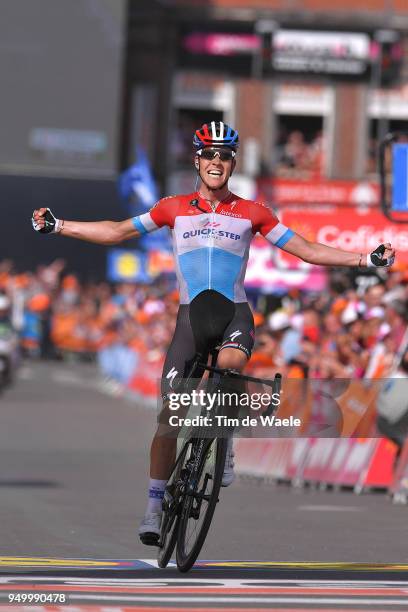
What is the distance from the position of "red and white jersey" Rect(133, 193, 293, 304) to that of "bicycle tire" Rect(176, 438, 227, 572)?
2.53 ft

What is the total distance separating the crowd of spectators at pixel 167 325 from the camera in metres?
18.0

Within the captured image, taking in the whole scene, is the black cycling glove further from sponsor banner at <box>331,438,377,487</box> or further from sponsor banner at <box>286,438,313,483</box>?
sponsor banner at <box>286,438,313,483</box>

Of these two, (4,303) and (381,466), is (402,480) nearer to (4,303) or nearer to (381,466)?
(381,466)

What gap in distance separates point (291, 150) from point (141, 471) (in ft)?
105

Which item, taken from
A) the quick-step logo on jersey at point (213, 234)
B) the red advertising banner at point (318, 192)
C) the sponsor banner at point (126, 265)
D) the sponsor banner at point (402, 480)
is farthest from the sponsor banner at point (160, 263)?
the quick-step logo on jersey at point (213, 234)

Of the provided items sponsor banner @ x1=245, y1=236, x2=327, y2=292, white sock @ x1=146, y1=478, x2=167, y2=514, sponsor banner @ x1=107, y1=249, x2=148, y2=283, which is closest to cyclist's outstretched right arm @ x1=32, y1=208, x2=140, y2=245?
white sock @ x1=146, y1=478, x2=167, y2=514

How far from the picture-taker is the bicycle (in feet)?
30.0

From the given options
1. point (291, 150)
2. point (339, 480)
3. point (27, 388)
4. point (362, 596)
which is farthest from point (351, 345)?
point (291, 150)

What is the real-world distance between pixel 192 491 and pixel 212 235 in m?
1.30

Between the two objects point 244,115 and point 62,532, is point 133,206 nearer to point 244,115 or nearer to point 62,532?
point 244,115

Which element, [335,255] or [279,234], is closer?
[335,255]

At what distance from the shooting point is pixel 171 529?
31.1 feet

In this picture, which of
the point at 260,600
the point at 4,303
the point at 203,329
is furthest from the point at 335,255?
the point at 4,303

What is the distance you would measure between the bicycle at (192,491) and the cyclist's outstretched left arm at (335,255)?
678 mm
